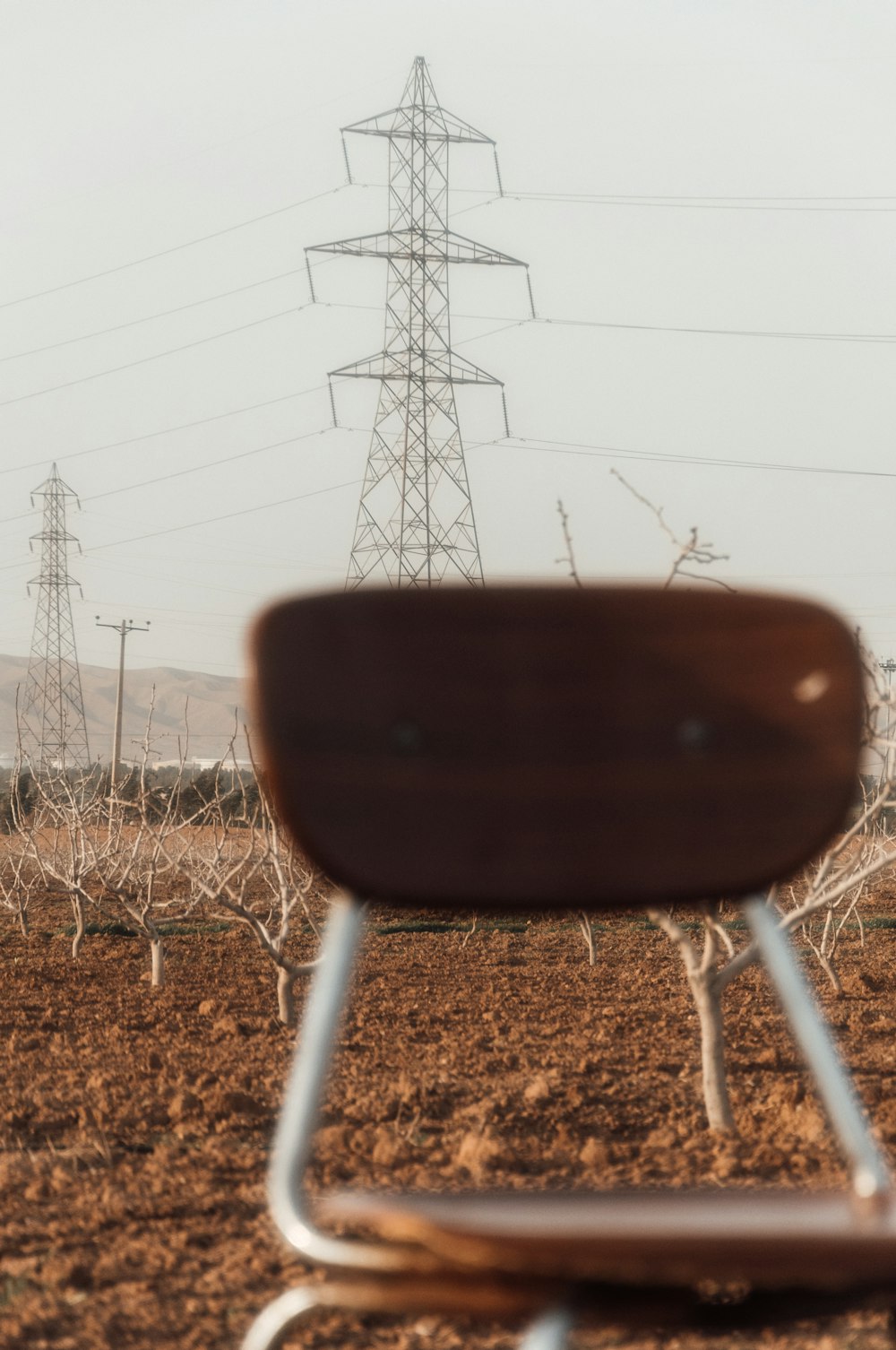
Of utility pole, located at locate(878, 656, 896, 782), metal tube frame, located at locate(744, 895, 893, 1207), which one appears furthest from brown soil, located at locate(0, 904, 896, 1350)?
metal tube frame, located at locate(744, 895, 893, 1207)

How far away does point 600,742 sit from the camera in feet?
4.66

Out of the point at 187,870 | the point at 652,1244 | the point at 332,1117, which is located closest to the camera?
the point at 652,1244

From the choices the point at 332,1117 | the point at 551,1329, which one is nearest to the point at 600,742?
the point at 551,1329

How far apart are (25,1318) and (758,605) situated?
2018mm

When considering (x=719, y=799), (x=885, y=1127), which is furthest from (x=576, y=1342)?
(x=885, y=1127)

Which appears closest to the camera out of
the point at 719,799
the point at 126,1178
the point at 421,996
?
the point at 719,799

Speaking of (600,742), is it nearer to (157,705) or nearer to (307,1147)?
(307,1147)

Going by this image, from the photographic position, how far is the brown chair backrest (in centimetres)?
138

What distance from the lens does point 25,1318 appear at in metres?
2.55

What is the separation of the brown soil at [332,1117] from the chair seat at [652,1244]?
60.9 inches

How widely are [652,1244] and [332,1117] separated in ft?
12.7

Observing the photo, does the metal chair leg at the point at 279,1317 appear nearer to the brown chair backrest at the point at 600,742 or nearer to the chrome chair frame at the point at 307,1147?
the chrome chair frame at the point at 307,1147

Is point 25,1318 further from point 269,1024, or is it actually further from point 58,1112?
point 269,1024

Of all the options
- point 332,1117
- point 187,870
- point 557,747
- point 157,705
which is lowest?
point 332,1117
